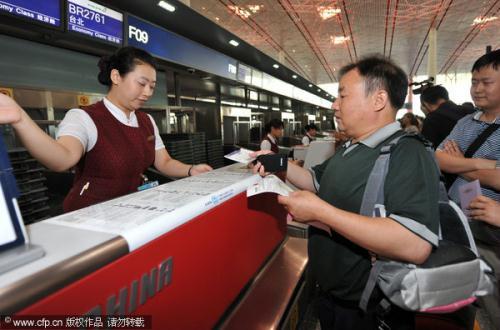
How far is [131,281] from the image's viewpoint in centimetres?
72

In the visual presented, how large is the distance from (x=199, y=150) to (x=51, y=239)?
3142 millimetres

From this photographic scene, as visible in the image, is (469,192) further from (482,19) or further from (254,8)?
(482,19)

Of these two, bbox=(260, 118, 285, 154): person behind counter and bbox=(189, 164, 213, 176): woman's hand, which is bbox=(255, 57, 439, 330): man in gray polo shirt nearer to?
bbox=(189, 164, 213, 176): woman's hand

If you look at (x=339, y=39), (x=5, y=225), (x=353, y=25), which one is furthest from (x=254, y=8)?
(x=5, y=225)

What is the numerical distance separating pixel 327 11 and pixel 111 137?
636 cm

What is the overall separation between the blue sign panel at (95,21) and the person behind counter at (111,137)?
52.3 inches

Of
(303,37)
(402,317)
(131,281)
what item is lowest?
(402,317)

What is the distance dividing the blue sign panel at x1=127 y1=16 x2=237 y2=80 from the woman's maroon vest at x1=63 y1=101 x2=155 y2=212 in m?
1.95

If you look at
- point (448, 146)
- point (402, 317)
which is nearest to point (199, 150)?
point (448, 146)

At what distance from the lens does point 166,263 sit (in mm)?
845

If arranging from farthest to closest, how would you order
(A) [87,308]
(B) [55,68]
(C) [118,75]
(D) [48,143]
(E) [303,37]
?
(E) [303,37]
(B) [55,68]
(C) [118,75]
(D) [48,143]
(A) [87,308]

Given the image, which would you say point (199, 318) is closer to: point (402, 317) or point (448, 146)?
point (402, 317)

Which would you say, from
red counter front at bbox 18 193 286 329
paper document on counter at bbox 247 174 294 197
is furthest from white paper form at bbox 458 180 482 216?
red counter front at bbox 18 193 286 329

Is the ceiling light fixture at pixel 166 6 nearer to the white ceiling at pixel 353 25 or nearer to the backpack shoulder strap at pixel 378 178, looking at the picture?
the white ceiling at pixel 353 25
